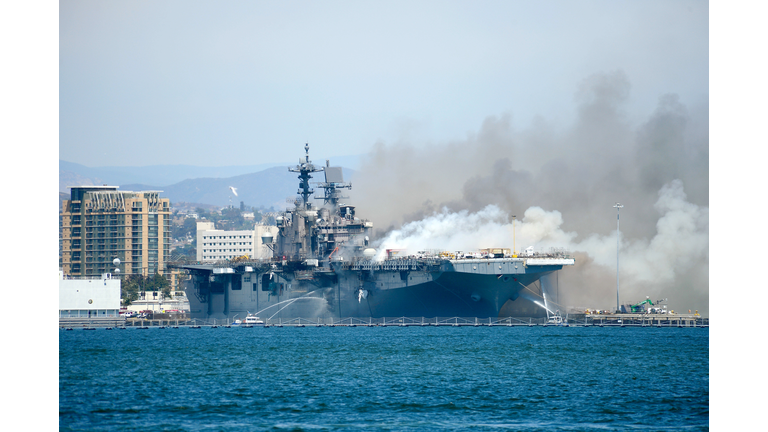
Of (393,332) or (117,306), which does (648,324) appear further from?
(117,306)

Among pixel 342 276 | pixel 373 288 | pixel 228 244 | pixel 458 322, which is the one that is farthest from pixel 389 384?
pixel 228 244

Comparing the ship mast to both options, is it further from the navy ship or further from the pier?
the pier

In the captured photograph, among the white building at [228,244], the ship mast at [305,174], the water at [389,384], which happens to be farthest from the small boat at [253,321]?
the white building at [228,244]

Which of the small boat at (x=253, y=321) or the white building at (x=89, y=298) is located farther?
the white building at (x=89, y=298)

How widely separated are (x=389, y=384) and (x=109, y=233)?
7540 centimetres

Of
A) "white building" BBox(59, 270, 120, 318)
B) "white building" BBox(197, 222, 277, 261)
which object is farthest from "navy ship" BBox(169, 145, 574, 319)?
"white building" BBox(197, 222, 277, 261)

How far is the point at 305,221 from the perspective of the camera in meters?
50.1

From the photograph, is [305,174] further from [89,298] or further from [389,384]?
[389,384]

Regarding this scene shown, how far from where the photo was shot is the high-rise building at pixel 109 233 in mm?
89812

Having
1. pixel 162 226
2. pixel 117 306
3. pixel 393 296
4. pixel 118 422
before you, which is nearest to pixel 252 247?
pixel 162 226

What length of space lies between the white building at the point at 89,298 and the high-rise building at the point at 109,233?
1444 inches

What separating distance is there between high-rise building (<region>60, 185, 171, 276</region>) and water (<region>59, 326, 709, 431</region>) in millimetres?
55363

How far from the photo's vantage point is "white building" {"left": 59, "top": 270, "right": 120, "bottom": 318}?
1972 inches

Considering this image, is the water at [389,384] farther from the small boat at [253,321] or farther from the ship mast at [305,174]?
the ship mast at [305,174]
